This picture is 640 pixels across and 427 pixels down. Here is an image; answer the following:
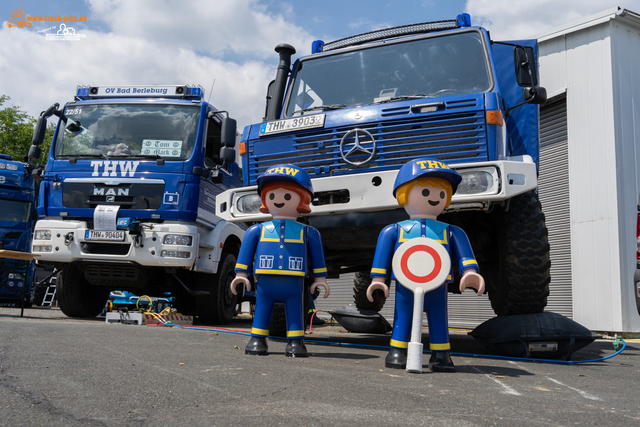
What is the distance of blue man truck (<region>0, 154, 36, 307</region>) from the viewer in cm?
1206

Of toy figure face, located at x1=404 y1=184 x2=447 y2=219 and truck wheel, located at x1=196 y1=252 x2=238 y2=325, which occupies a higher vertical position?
toy figure face, located at x1=404 y1=184 x2=447 y2=219

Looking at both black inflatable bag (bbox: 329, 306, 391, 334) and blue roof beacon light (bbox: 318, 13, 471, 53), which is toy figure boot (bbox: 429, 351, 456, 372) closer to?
black inflatable bag (bbox: 329, 306, 391, 334)

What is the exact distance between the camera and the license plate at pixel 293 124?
4812mm

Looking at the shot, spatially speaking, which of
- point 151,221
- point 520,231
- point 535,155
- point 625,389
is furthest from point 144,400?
point 151,221

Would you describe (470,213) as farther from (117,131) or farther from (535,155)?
(117,131)

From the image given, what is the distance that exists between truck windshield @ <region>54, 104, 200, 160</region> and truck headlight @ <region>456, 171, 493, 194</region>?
434 centimetres

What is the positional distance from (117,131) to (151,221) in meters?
1.49

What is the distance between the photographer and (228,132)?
23.9 feet

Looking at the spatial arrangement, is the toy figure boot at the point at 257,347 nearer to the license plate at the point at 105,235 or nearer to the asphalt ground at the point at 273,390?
the asphalt ground at the point at 273,390

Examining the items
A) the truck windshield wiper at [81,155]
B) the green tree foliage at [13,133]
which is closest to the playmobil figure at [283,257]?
the truck windshield wiper at [81,155]

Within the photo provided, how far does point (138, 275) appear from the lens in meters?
7.11

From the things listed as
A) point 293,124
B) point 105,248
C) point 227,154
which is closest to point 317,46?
point 293,124

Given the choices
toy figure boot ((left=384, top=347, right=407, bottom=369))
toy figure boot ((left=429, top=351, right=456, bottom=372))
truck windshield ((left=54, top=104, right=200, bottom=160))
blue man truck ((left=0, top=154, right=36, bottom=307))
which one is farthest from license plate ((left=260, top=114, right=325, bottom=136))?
blue man truck ((left=0, top=154, right=36, bottom=307))

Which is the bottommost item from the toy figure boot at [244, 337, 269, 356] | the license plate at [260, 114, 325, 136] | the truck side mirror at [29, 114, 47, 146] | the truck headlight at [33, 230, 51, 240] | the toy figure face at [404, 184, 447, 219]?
the toy figure boot at [244, 337, 269, 356]
